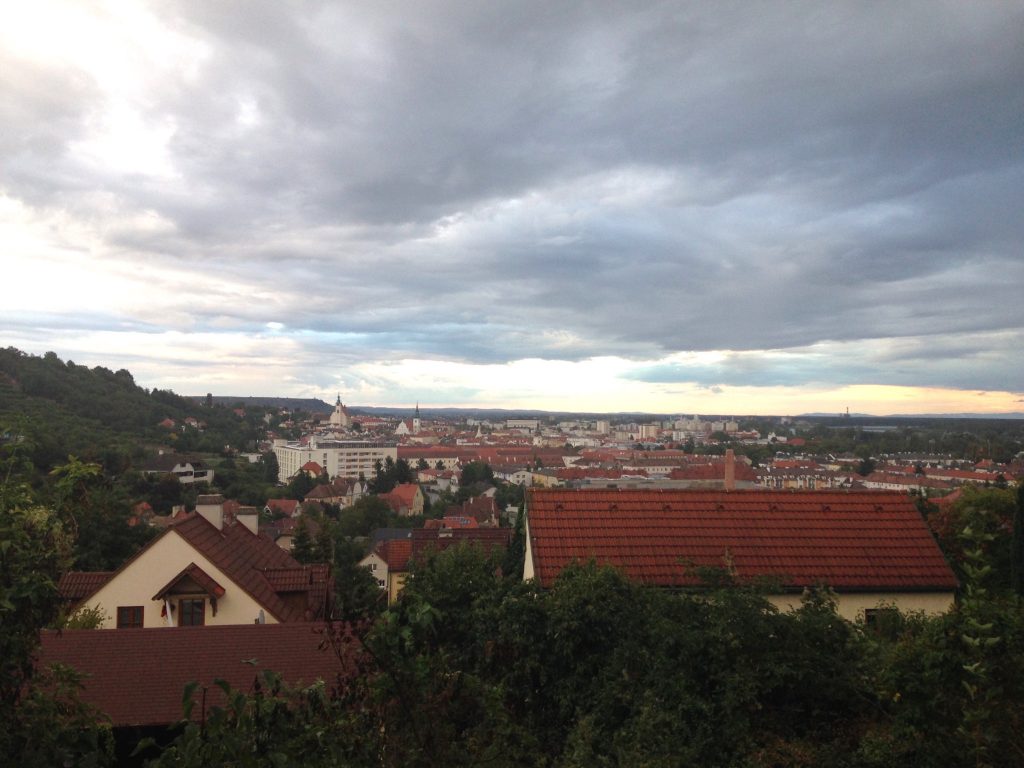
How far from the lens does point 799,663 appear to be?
834 cm

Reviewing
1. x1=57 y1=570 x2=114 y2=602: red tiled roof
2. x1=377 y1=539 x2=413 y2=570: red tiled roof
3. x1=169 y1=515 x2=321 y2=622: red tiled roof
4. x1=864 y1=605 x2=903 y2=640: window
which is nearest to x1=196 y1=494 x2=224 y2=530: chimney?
x1=169 y1=515 x2=321 y2=622: red tiled roof

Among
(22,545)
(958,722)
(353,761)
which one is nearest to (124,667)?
(22,545)

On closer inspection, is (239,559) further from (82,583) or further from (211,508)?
(82,583)

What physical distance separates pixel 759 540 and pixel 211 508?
13841mm

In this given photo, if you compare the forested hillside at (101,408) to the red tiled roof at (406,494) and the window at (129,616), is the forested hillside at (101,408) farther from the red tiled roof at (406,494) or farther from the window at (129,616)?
the window at (129,616)

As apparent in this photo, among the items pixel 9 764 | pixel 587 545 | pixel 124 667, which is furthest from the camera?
pixel 587 545

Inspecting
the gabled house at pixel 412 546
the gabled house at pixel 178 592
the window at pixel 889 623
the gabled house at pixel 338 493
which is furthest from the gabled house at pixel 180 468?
the window at pixel 889 623

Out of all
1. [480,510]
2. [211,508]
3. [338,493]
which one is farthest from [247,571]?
[338,493]

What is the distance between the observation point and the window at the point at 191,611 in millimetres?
14805

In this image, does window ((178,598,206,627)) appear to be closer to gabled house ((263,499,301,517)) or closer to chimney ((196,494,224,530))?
chimney ((196,494,224,530))

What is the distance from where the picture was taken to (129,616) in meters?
15.0

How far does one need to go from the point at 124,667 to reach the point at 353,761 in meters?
7.69

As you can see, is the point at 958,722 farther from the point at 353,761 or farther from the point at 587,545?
the point at 587,545

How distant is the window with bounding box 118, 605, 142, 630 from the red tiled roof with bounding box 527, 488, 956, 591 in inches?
332
